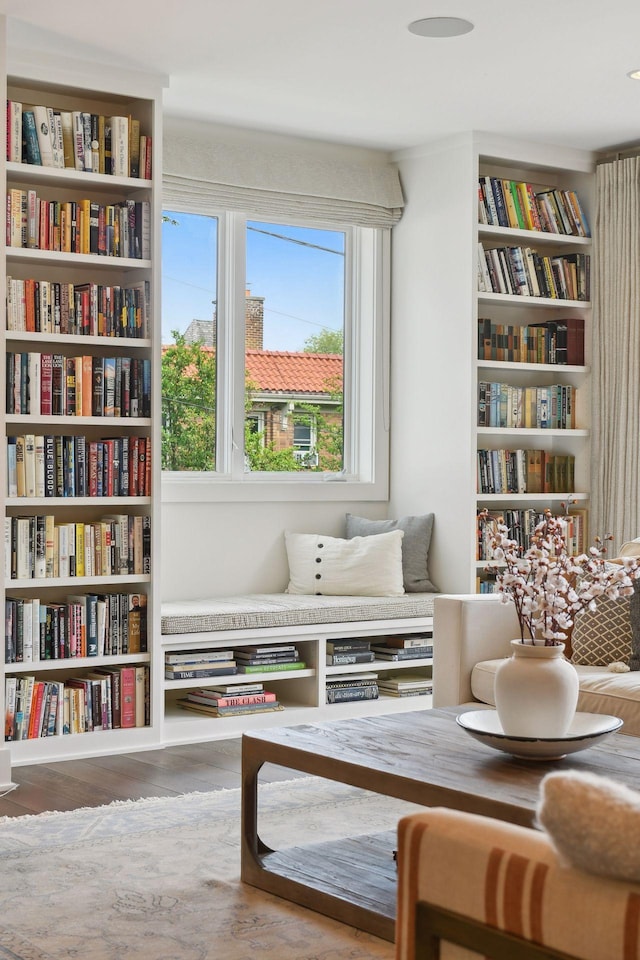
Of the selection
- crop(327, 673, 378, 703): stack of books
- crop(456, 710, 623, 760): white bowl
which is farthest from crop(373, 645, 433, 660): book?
crop(456, 710, 623, 760): white bowl

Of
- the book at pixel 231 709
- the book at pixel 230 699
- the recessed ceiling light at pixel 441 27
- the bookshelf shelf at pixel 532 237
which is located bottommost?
the book at pixel 231 709

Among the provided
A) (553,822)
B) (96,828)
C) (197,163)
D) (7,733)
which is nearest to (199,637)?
(7,733)

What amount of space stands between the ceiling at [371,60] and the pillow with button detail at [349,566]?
1.93m

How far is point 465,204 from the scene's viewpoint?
5777 millimetres

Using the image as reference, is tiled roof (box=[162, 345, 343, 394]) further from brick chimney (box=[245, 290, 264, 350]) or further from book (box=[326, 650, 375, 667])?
book (box=[326, 650, 375, 667])

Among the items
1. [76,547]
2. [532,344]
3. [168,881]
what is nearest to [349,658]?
[76,547]

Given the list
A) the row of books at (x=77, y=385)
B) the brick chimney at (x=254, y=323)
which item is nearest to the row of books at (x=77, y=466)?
the row of books at (x=77, y=385)

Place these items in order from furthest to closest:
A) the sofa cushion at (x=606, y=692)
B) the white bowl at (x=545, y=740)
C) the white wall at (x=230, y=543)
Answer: the white wall at (x=230, y=543)
the sofa cushion at (x=606, y=692)
the white bowl at (x=545, y=740)

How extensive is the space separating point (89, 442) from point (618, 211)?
2801 millimetres

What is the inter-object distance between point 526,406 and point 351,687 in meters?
1.65

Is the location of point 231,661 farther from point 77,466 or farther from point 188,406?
point 188,406

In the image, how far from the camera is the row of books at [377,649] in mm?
5457

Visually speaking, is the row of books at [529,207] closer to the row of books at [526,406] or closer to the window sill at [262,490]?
the row of books at [526,406]

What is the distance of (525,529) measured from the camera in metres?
6.00
